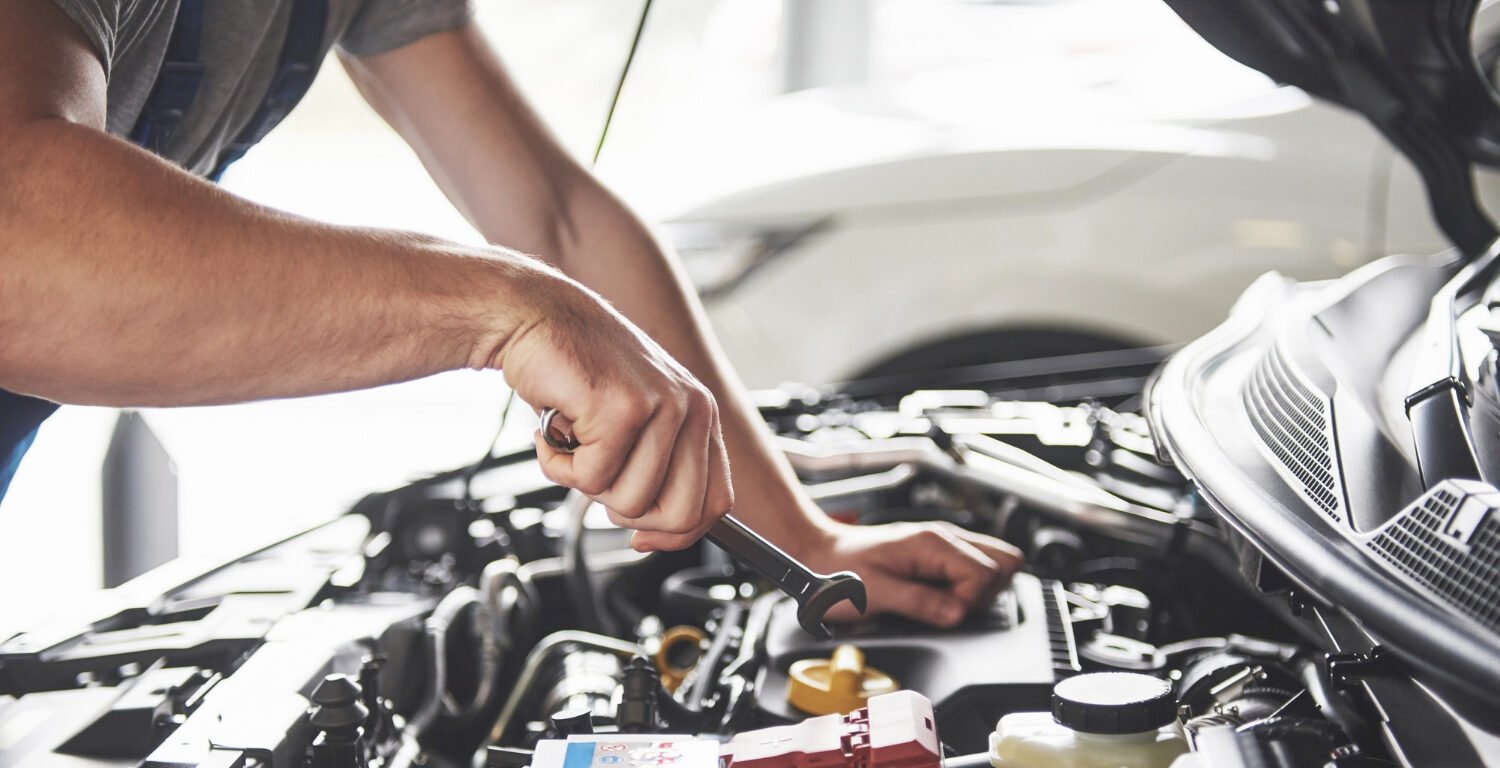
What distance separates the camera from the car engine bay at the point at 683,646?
2.46ft

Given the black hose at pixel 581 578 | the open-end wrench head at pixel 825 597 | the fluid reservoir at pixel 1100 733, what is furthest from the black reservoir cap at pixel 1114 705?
the black hose at pixel 581 578

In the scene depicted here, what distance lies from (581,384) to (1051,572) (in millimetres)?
744

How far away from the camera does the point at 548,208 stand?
130 centimetres

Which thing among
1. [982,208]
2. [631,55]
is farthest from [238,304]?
[982,208]

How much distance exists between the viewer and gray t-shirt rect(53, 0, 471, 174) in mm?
935

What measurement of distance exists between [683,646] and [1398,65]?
900 mm

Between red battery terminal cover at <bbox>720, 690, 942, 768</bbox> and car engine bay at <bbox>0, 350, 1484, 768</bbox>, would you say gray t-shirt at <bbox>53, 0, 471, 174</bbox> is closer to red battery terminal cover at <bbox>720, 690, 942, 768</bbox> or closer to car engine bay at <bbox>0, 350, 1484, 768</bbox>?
car engine bay at <bbox>0, 350, 1484, 768</bbox>

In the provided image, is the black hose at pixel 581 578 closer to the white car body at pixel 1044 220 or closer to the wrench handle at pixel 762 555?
the wrench handle at pixel 762 555

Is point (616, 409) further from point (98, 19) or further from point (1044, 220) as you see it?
A: point (1044, 220)

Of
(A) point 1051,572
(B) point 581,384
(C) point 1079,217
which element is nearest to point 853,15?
(C) point 1079,217

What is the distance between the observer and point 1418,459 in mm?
809

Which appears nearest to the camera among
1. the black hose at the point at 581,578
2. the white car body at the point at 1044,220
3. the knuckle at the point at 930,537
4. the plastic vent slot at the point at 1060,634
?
the plastic vent slot at the point at 1060,634

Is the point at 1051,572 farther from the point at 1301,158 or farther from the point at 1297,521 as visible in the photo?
the point at 1301,158

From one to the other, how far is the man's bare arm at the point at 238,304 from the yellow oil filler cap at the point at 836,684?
23 cm
